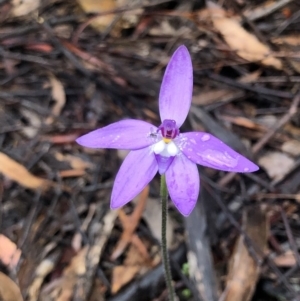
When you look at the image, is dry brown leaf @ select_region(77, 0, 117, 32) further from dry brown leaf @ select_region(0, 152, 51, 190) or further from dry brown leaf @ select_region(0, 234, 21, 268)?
dry brown leaf @ select_region(0, 234, 21, 268)

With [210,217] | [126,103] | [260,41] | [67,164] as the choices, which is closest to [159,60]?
[126,103]

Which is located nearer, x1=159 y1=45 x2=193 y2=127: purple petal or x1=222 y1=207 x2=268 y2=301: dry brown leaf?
x1=159 y1=45 x2=193 y2=127: purple petal

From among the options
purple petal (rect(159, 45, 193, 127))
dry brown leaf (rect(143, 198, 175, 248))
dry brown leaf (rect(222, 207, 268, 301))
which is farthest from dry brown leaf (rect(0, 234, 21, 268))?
purple petal (rect(159, 45, 193, 127))

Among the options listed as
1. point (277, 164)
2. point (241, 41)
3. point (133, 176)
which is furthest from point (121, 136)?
point (241, 41)

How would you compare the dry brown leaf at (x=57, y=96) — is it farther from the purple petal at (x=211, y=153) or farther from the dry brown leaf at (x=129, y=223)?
the purple petal at (x=211, y=153)

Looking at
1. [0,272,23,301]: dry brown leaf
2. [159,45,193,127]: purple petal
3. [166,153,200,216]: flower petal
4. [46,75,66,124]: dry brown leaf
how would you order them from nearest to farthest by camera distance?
[166,153,200,216]: flower petal, [159,45,193,127]: purple petal, [0,272,23,301]: dry brown leaf, [46,75,66,124]: dry brown leaf

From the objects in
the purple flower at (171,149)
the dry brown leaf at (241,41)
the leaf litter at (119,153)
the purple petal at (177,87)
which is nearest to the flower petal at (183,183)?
the purple flower at (171,149)

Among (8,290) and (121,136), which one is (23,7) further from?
(121,136)
